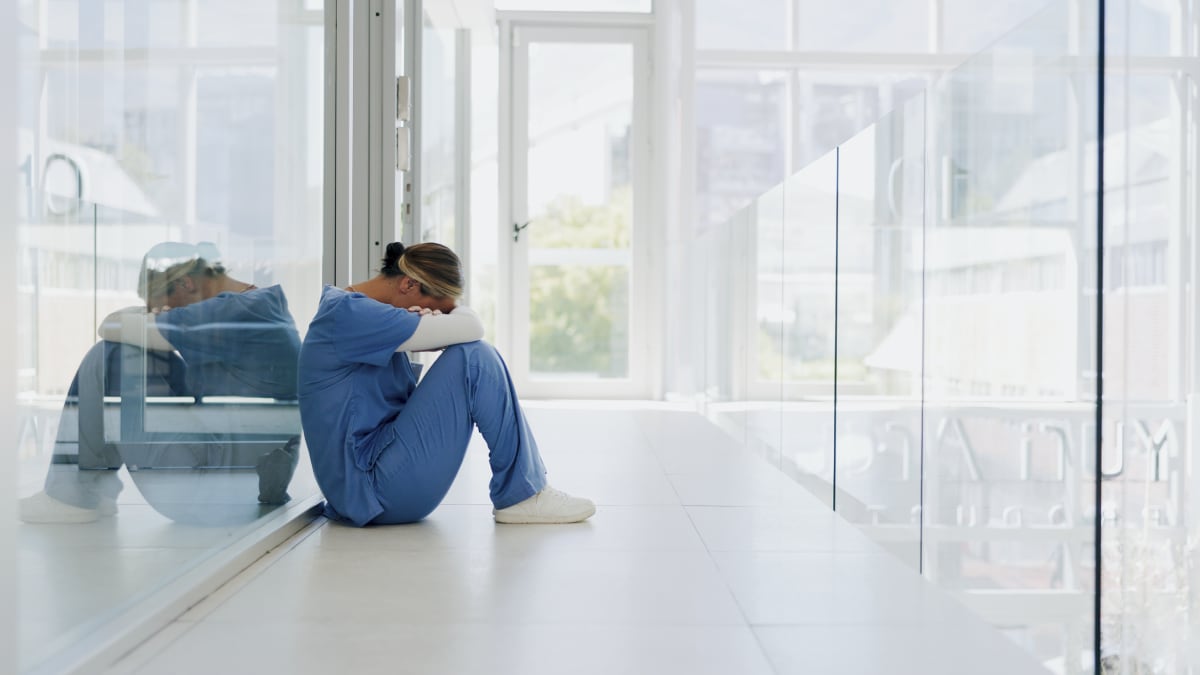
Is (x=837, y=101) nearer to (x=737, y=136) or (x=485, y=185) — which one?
(x=737, y=136)

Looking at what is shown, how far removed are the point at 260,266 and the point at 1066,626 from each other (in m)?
1.57

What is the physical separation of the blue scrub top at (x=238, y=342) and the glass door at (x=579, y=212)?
4.30 m

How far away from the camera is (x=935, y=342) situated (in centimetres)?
189

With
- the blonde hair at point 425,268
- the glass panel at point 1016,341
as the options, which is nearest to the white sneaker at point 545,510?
the blonde hair at point 425,268

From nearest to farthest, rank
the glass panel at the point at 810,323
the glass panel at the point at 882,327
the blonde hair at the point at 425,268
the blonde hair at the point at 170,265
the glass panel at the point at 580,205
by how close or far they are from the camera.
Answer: the blonde hair at the point at 170,265, the glass panel at the point at 882,327, the blonde hair at the point at 425,268, the glass panel at the point at 810,323, the glass panel at the point at 580,205

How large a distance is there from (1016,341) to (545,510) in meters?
1.14

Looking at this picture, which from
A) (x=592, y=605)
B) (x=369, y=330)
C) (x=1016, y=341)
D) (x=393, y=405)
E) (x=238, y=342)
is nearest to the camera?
(x=1016, y=341)

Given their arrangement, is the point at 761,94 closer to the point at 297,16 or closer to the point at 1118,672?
the point at 297,16

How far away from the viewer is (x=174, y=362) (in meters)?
1.74

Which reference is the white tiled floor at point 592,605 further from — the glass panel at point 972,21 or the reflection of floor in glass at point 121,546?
the glass panel at point 972,21

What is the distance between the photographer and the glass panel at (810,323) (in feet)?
8.85

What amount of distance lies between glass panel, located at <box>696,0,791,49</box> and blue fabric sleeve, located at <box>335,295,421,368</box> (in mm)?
4888

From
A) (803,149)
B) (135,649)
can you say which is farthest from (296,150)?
(803,149)

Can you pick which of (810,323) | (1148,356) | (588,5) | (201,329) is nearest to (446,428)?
(201,329)
